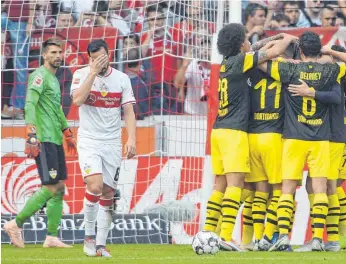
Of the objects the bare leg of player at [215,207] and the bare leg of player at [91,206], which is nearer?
the bare leg of player at [91,206]

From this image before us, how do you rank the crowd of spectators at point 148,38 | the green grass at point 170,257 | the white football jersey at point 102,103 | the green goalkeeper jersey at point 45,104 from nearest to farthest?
the green grass at point 170,257 → the white football jersey at point 102,103 → the green goalkeeper jersey at point 45,104 → the crowd of spectators at point 148,38

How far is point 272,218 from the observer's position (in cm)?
944

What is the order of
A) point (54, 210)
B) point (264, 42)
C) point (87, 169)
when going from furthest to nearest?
point (54, 210)
point (264, 42)
point (87, 169)

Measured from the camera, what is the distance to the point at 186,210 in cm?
1184

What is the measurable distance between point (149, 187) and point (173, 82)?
4.82 ft

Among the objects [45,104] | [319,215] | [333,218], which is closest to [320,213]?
[319,215]

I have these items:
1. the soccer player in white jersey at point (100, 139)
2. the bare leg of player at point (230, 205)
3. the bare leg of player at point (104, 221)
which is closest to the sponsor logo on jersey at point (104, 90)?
the soccer player in white jersey at point (100, 139)

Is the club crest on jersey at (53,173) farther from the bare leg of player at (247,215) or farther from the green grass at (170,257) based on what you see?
the bare leg of player at (247,215)

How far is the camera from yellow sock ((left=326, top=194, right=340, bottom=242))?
30.8ft

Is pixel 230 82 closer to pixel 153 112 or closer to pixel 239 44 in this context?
pixel 239 44

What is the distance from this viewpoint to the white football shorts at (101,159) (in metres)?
8.84

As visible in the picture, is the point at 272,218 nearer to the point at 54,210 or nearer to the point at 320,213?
the point at 320,213

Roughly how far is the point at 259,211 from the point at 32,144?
2.40 meters

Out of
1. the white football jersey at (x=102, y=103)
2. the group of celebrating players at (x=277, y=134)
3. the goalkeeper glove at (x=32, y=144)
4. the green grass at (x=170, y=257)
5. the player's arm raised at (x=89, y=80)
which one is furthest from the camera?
the goalkeeper glove at (x=32, y=144)
